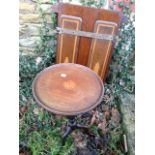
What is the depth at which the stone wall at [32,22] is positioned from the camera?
3035mm

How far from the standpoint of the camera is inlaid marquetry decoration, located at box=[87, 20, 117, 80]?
115 inches

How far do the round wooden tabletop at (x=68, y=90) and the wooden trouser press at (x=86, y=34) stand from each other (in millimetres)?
612

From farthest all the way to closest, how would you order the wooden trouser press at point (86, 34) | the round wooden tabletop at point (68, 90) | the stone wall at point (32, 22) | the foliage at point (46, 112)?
the stone wall at point (32, 22), the wooden trouser press at point (86, 34), the foliage at point (46, 112), the round wooden tabletop at point (68, 90)

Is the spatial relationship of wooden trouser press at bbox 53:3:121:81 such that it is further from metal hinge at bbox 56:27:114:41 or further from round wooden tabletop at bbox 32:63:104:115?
round wooden tabletop at bbox 32:63:104:115

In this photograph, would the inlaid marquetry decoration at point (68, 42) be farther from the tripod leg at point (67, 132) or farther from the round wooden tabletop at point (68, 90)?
the tripod leg at point (67, 132)

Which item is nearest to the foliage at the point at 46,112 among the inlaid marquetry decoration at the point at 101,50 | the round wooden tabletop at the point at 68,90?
the inlaid marquetry decoration at the point at 101,50

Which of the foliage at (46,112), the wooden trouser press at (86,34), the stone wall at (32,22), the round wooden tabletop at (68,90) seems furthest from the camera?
the stone wall at (32,22)

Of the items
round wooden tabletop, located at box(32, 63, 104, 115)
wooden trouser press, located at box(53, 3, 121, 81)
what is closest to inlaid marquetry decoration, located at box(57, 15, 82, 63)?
wooden trouser press, located at box(53, 3, 121, 81)

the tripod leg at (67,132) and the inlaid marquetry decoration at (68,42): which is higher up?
the inlaid marquetry decoration at (68,42)

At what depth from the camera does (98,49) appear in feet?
10.0

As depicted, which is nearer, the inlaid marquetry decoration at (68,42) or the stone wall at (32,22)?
the inlaid marquetry decoration at (68,42)
